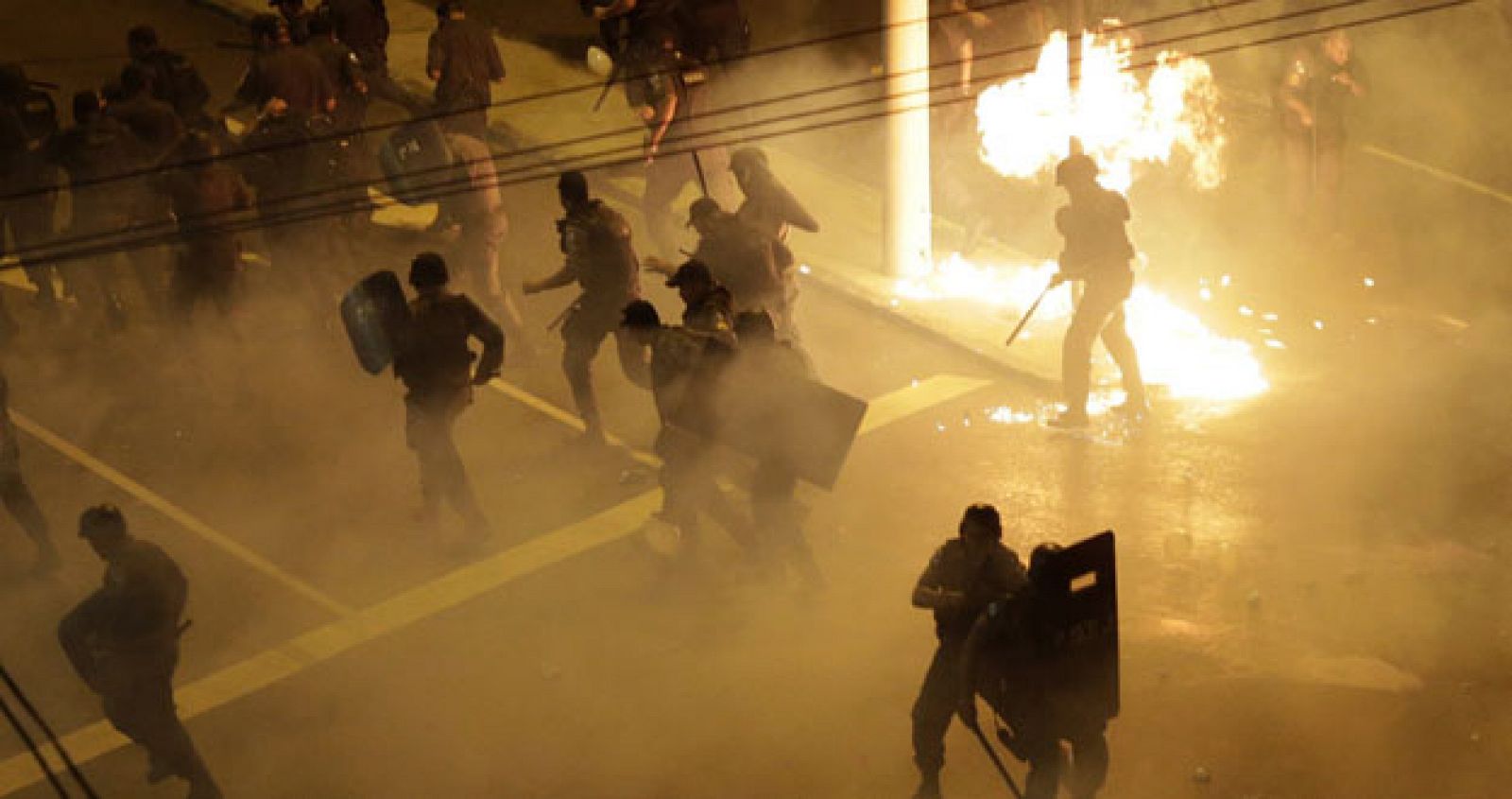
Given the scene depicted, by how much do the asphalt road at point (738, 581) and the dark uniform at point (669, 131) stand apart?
1621 mm

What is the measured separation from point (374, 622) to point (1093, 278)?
5.12m

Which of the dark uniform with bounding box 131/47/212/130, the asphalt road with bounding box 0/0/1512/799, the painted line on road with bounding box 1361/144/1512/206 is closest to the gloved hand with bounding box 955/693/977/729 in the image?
the asphalt road with bounding box 0/0/1512/799

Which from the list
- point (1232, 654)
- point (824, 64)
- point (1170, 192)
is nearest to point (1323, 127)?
point (1170, 192)

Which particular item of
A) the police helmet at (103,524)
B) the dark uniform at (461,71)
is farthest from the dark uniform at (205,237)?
the police helmet at (103,524)

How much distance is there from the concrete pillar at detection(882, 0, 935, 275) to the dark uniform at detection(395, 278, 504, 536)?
4.75m

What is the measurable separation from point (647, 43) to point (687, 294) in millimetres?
5884

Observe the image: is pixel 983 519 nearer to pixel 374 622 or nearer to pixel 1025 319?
pixel 374 622

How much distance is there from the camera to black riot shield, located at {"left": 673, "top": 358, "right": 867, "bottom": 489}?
31.4 feet

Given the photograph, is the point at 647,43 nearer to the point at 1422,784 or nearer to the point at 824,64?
the point at 824,64

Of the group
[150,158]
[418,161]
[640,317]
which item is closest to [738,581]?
[640,317]

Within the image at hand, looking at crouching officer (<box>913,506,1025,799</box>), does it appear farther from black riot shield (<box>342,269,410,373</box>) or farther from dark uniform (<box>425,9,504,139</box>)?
dark uniform (<box>425,9,504,139</box>)

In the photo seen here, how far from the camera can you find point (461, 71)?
16000 mm

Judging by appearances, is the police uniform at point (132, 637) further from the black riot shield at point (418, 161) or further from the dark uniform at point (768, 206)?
the black riot shield at point (418, 161)

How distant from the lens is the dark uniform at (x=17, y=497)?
10594 millimetres
